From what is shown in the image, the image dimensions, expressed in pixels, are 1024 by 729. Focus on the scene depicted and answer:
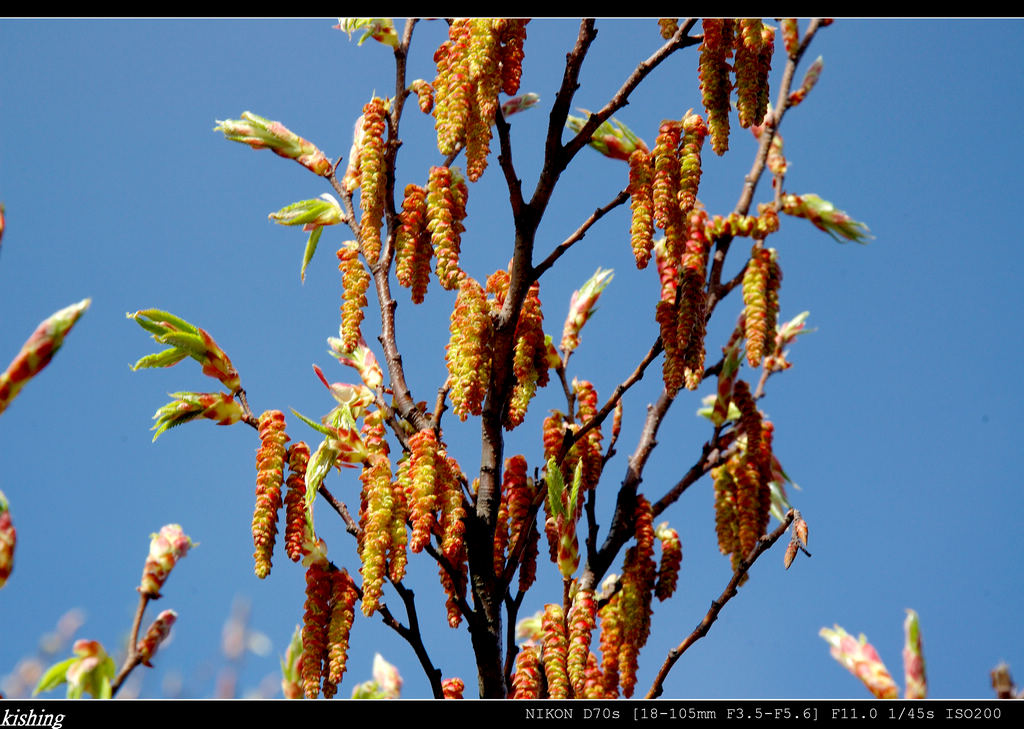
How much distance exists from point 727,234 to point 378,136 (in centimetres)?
101

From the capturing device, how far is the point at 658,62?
1.87 metres

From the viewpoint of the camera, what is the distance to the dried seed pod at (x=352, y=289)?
2025 mm

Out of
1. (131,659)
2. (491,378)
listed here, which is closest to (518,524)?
(491,378)

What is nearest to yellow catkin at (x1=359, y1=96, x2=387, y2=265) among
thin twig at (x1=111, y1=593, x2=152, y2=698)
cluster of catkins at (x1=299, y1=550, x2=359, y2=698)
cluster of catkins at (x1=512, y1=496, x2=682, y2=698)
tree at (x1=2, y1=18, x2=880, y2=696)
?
tree at (x1=2, y1=18, x2=880, y2=696)

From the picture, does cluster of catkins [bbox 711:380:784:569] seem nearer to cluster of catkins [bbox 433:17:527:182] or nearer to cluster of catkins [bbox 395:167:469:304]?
cluster of catkins [bbox 395:167:469:304]

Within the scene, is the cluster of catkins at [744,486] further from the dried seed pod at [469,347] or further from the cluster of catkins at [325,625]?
the cluster of catkins at [325,625]

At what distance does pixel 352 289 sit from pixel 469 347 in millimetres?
390

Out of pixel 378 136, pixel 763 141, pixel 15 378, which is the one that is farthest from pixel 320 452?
pixel 763 141

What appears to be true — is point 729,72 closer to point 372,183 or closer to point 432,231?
point 432,231

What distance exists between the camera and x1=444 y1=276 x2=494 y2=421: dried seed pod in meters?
1.78

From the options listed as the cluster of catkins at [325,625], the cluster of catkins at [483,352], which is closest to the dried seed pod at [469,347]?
the cluster of catkins at [483,352]

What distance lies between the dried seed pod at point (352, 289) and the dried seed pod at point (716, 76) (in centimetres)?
84

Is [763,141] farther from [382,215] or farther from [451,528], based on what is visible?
[451,528]

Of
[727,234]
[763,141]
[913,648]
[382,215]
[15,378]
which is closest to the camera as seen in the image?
[15,378]
